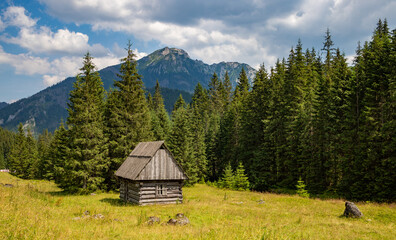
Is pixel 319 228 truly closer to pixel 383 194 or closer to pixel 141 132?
pixel 383 194

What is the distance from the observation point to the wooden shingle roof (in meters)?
26.1

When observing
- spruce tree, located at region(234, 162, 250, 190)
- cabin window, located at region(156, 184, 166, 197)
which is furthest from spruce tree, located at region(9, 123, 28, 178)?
cabin window, located at region(156, 184, 166, 197)

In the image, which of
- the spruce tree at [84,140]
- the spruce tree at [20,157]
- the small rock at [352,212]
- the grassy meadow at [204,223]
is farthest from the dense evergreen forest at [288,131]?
the spruce tree at [20,157]

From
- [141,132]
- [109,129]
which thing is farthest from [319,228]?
[109,129]

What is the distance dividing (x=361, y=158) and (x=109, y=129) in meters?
32.7

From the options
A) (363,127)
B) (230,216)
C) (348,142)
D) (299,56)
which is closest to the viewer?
(230,216)

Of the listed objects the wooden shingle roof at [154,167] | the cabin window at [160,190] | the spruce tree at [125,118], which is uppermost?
the spruce tree at [125,118]

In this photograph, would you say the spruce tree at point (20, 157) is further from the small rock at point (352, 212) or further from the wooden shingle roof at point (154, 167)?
the small rock at point (352, 212)

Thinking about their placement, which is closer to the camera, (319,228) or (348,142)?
(319,228)

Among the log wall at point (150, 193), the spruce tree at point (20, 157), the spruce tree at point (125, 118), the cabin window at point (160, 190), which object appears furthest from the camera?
the spruce tree at point (20, 157)

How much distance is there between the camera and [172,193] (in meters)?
27.4

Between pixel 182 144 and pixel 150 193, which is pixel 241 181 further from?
pixel 150 193

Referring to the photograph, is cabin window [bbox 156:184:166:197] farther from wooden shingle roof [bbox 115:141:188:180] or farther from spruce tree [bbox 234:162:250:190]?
spruce tree [bbox 234:162:250:190]

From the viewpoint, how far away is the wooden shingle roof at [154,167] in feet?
85.6
